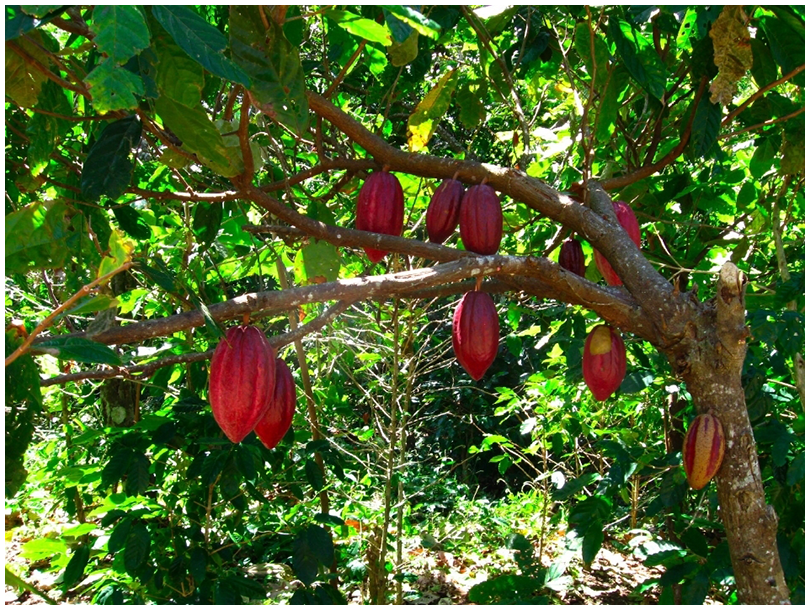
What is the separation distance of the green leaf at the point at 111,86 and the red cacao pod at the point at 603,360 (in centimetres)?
107

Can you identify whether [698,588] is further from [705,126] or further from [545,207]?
[705,126]

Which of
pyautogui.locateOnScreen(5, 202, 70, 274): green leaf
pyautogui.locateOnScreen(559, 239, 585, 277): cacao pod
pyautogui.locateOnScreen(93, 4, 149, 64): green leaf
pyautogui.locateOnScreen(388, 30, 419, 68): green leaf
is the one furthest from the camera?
pyautogui.locateOnScreen(559, 239, 585, 277): cacao pod

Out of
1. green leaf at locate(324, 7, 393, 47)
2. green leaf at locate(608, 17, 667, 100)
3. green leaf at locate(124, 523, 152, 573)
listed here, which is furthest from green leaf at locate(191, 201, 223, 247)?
green leaf at locate(608, 17, 667, 100)

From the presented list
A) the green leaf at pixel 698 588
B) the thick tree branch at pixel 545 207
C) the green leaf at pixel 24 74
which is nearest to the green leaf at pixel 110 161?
the green leaf at pixel 24 74

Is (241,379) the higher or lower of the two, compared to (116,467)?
higher

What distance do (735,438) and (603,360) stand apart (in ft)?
1.03

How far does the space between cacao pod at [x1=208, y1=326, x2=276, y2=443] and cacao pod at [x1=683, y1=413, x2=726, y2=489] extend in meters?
0.79

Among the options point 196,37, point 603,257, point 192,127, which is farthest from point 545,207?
point 196,37

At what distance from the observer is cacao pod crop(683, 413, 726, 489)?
1267 millimetres

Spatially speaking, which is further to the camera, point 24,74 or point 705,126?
point 705,126

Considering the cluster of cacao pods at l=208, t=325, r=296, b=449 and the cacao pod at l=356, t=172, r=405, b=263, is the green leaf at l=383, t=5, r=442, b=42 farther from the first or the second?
the cacao pod at l=356, t=172, r=405, b=263

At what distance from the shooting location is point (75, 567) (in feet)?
6.26

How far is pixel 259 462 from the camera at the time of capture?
6.14 ft

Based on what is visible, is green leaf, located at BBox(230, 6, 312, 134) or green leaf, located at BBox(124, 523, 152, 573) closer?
green leaf, located at BBox(230, 6, 312, 134)
